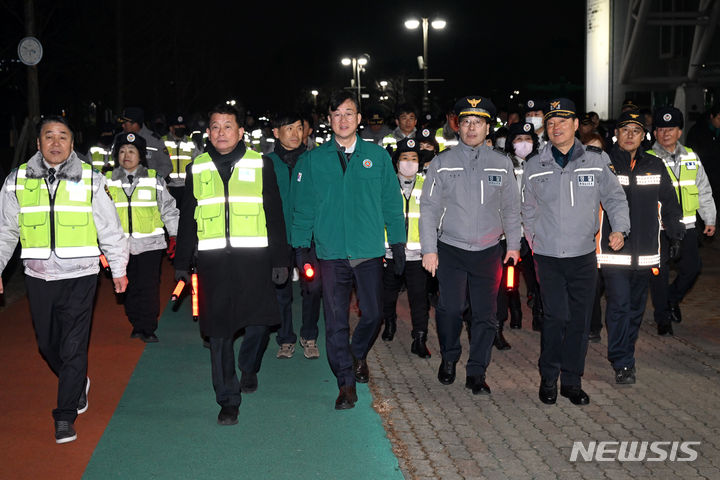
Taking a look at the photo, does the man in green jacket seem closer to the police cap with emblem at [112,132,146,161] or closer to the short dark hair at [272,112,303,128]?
the short dark hair at [272,112,303,128]

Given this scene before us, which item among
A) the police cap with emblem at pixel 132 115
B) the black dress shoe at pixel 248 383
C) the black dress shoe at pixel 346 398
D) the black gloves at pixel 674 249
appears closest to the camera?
the black dress shoe at pixel 346 398

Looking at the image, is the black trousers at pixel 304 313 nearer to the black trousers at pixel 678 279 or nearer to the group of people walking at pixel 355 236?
the group of people walking at pixel 355 236

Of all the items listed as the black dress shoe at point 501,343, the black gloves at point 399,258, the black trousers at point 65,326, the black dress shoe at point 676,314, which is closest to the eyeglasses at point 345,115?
the black gloves at point 399,258

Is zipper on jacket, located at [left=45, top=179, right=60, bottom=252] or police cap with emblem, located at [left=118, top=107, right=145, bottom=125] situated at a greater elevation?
police cap with emblem, located at [left=118, top=107, right=145, bottom=125]

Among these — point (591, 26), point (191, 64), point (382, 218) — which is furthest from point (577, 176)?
point (191, 64)

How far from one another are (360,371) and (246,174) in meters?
2.12

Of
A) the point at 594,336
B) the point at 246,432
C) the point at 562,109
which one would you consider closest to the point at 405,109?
the point at 594,336

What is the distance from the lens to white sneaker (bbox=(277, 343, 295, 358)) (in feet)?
29.1

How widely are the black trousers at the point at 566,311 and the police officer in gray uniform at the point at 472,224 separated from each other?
0.39 m

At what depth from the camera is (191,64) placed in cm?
7462

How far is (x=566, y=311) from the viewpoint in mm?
7250

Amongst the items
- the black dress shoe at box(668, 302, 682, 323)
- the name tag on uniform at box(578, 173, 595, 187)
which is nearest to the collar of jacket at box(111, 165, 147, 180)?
the name tag on uniform at box(578, 173, 595, 187)

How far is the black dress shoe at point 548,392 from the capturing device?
284 inches

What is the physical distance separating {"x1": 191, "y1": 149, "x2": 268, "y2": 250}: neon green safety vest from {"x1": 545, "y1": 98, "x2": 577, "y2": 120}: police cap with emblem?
2.37 meters
